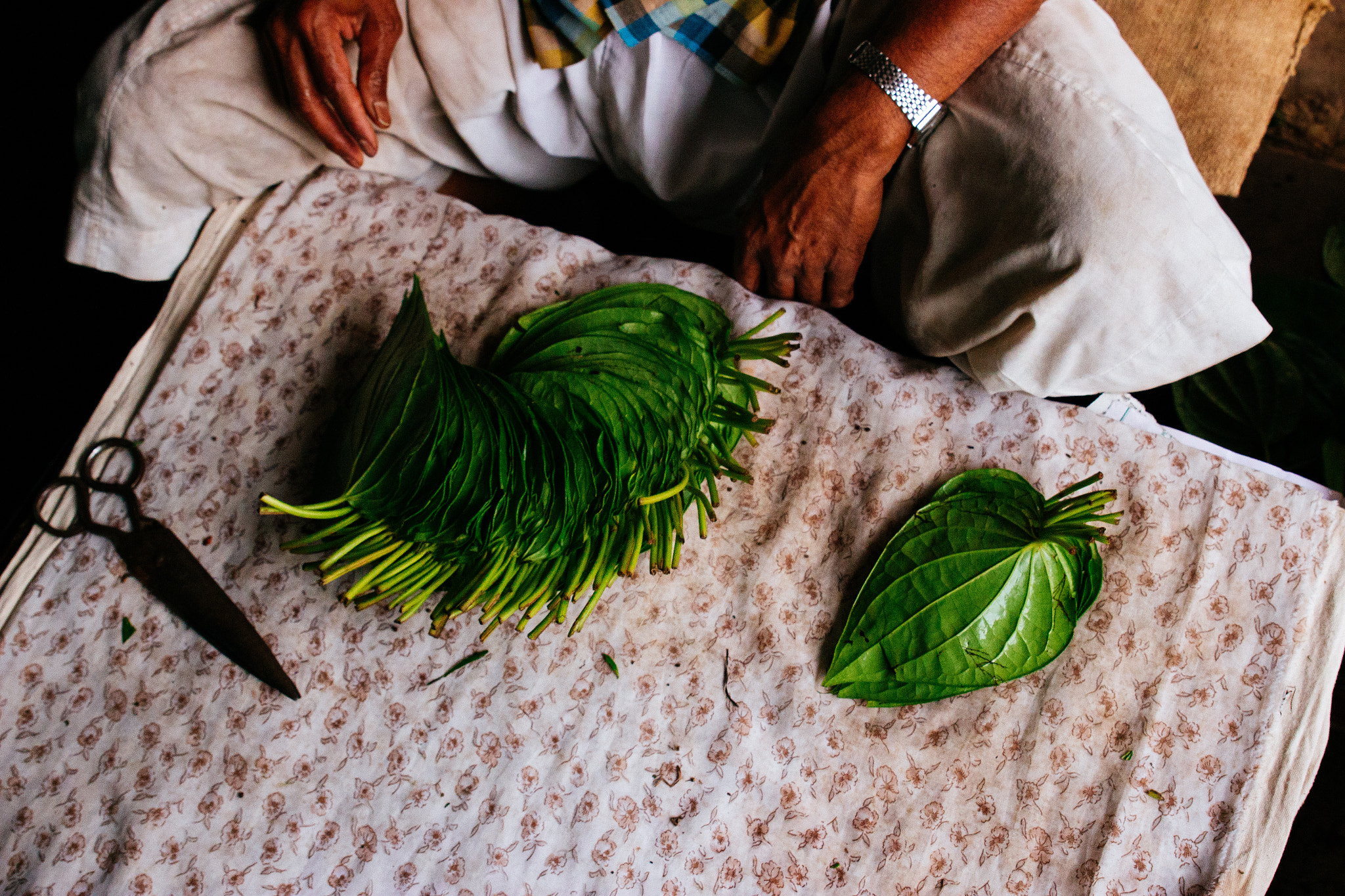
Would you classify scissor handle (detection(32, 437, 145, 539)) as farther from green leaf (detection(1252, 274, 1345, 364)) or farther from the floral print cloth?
green leaf (detection(1252, 274, 1345, 364))

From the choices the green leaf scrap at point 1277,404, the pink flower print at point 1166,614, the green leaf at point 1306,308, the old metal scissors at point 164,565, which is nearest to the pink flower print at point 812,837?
the pink flower print at point 1166,614

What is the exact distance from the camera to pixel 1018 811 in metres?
0.80

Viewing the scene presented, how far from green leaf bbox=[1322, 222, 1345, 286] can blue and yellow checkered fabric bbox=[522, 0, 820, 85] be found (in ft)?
3.88

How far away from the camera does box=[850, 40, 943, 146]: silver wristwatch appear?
828 millimetres

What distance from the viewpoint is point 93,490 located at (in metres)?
0.89

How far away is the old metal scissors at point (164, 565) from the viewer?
2.72 feet

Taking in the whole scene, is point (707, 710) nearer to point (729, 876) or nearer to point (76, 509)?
point (729, 876)

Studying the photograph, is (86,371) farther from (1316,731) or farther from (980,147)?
(1316,731)

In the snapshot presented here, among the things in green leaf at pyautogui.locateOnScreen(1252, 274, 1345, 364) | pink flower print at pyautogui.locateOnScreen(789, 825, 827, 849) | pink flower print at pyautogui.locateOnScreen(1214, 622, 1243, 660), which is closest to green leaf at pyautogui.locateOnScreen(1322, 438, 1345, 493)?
green leaf at pyautogui.locateOnScreen(1252, 274, 1345, 364)

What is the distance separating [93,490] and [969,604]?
931 millimetres

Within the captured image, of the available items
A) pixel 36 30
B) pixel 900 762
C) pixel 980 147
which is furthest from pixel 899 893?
pixel 36 30

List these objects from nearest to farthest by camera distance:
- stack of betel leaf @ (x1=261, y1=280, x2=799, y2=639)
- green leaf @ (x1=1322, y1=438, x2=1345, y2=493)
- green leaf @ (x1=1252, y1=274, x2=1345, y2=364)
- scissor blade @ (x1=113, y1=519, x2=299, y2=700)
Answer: stack of betel leaf @ (x1=261, y1=280, x2=799, y2=639), scissor blade @ (x1=113, y1=519, x2=299, y2=700), green leaf @ (x1=1322, y1=438, x2=1345, y2=493), green leaf @ (x1=1252, y1=274, x2=1345, y2=364)

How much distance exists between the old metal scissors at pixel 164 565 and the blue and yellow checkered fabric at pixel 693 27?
0.66 m

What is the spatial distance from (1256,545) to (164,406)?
1192 mm
